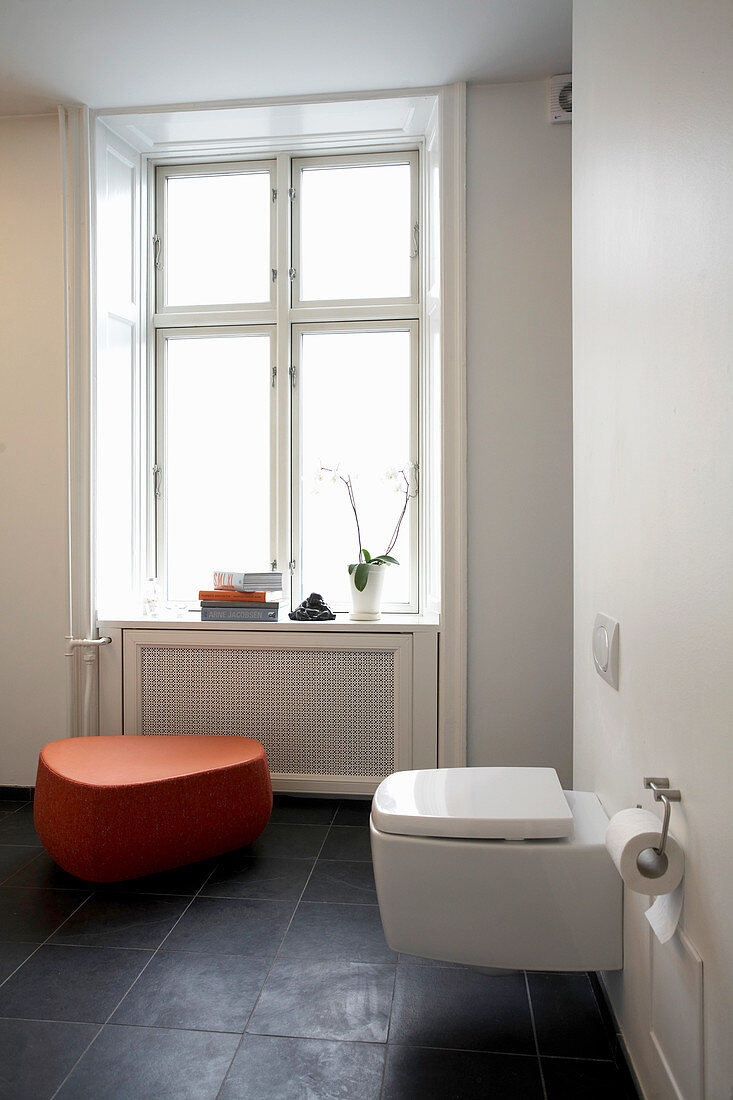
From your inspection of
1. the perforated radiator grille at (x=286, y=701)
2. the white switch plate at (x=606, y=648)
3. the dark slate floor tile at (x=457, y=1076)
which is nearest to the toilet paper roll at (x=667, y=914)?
the white switch plate at (x=606, y=648)

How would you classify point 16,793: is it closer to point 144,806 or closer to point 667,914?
point 144,806

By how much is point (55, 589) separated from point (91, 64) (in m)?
1.85

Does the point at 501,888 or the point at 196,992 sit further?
the point at 196,992

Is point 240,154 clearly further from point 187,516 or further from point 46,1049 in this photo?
point 46,1049

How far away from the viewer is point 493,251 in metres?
2.71

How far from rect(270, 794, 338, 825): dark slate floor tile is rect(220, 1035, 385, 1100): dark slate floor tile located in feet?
3.79

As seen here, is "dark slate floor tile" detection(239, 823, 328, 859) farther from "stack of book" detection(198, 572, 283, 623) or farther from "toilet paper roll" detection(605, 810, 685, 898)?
"toilet paper roll" detection(605, 810, 685, 898)

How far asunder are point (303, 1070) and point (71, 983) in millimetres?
629

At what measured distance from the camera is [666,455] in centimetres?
114

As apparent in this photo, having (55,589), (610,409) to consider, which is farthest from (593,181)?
(55,589)

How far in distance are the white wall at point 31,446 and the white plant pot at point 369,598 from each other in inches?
44.0

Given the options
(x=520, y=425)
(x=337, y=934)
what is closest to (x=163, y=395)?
(x=520, y=425)

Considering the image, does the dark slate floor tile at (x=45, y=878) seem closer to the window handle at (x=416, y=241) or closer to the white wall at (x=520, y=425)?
the white wall at (x=520, y=425)

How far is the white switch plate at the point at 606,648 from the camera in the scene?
4.88ft
